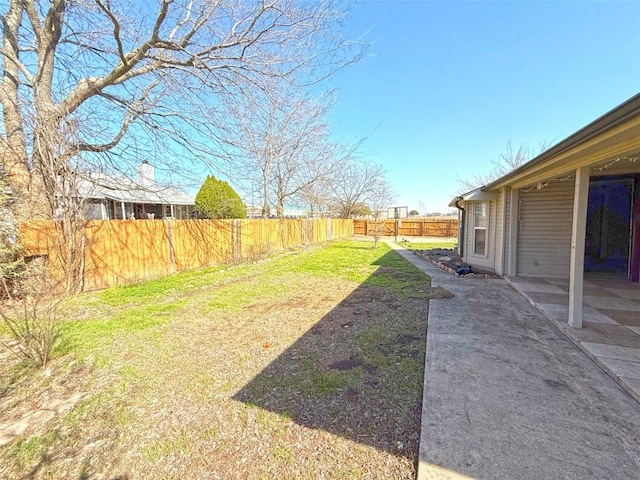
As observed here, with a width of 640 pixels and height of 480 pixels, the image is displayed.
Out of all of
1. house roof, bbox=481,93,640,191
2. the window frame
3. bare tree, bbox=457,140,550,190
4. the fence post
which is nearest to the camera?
house roof, bbox=481,93,640,191

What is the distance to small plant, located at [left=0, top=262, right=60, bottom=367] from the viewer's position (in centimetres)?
303

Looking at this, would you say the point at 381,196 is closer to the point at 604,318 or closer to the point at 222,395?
the point at 604,318

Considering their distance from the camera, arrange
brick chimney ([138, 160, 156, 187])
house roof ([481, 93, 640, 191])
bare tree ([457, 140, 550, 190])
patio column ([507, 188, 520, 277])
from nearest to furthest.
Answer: house roof ([481, 93, 640, 191])
patio column ([507, 188, 520, 277])
brick chimney ([138, 160, 156, 187])
bare tree ([457, 140, 550, 190])

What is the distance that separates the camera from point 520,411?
84.7 inches

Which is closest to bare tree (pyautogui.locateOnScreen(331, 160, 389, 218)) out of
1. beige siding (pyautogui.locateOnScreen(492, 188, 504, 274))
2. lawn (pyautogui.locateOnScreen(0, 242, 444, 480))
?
beige siding (pyautogui.locateOnScreen(492, 188, 504, 274))

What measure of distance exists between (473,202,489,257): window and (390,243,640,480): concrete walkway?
16.5 ft

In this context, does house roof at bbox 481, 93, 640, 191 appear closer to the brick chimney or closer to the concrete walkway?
the concrete walkway

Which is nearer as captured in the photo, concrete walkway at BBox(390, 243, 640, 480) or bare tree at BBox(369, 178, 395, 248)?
concrete walkway at BBox(390, 243, 640, 480)

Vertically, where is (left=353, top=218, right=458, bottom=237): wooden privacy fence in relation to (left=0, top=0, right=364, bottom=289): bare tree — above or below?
below

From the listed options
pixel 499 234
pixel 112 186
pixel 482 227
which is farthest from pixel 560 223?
pixel 112 186

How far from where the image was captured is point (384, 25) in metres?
6.17

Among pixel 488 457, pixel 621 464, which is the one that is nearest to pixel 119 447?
pixel 488 457

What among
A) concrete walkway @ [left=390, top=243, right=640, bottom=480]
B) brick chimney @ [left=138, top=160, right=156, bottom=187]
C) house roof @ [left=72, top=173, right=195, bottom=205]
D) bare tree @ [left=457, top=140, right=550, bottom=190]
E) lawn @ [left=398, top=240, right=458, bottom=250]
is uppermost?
bare tree @ [left=457, top=140, right=550, bottom=190]

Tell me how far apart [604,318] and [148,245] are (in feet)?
30.8
